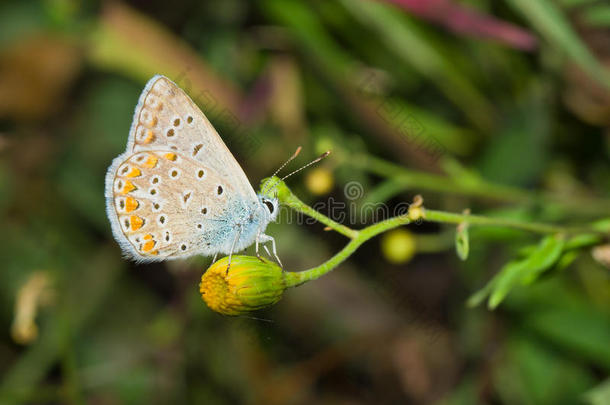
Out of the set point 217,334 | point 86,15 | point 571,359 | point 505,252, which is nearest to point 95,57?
point 86,15

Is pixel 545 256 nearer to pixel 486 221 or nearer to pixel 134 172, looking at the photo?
pixel 486 221

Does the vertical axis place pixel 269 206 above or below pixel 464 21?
below

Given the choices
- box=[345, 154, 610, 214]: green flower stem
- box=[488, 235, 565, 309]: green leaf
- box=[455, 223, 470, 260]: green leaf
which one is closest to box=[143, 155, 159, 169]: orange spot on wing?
box=[345, 154, 610, 214]: green flower stem

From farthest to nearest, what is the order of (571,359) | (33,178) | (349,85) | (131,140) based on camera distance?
1. (33,178)
2. (349,85)
3. (571,359)
4. (131,140)

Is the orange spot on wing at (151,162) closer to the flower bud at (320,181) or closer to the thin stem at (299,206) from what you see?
the thin stem at (299,206)

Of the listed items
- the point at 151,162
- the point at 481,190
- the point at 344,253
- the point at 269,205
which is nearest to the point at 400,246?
the point at 481,190

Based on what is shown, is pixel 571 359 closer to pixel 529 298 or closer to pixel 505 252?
pixel 529 298
